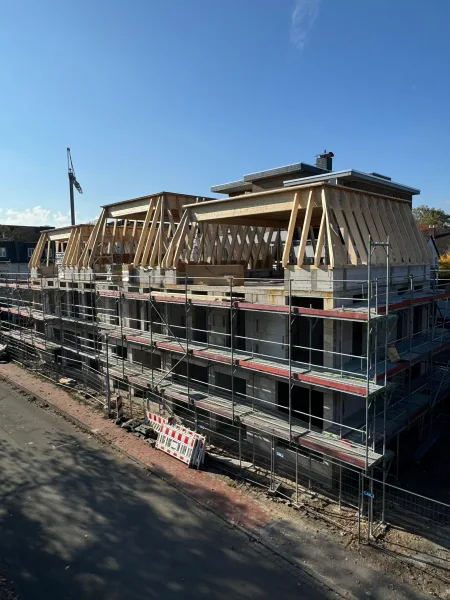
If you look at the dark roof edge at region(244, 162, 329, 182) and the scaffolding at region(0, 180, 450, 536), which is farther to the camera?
the dark roof edge at region(244, 162, 329, 182)

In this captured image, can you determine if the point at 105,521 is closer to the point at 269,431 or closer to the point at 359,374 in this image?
the point at 269,431

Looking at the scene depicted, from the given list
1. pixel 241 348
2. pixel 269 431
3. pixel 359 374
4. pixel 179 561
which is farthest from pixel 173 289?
pixel 179 561

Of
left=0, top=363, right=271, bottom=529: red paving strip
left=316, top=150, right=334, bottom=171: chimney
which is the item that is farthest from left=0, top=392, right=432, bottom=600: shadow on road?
left=316, top=150, right=334, bottom=171: chimney

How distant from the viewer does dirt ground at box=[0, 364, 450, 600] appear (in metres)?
9.93

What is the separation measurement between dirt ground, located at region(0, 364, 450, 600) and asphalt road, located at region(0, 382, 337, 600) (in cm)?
67

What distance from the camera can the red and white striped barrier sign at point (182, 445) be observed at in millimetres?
14617

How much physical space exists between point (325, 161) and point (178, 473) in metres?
22.2

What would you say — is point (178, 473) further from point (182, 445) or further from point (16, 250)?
point (16, 250)

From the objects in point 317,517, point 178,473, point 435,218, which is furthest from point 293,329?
point 435,218

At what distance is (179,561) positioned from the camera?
10.2 meters

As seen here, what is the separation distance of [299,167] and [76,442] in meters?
17.8

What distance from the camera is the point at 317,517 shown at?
1196 cm

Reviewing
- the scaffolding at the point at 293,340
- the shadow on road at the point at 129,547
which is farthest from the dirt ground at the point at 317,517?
Result: the scaffolding at the point at 293,340

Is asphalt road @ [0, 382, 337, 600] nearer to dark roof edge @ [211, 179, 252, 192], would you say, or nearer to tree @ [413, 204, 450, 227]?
dark roof edge @ [211, 179, 252, 192]
